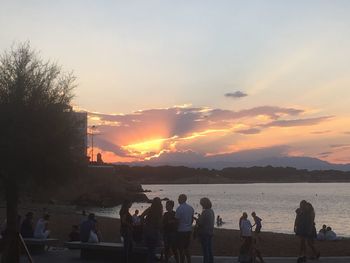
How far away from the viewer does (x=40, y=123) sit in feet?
52.9

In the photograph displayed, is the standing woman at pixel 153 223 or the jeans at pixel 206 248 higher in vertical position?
the standing woman at pixel 153 223

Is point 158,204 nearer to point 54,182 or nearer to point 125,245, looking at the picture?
point 125,245

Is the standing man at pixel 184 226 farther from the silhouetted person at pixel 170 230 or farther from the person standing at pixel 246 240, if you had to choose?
the person standing at pixel 246 240

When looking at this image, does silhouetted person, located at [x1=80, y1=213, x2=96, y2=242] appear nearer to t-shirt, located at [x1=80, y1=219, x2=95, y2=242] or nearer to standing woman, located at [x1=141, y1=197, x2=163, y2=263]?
t-shirt, located at [x1=80, y1=219, x2=95, y2=242]

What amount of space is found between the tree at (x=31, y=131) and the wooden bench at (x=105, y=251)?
2.01 meters

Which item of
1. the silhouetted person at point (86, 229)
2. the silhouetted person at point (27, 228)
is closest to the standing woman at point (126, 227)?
the silhouetted person at point (86, 229)

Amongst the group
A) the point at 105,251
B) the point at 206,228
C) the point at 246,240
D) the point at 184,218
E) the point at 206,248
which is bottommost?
the point at 105,251

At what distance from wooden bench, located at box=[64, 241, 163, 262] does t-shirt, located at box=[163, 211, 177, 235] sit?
1499 millimetres

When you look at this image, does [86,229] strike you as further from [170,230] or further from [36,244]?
[170,230]

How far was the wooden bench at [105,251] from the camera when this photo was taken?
1538 cm

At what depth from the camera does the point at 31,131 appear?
1580 cm

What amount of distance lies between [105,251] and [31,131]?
3.87 meters

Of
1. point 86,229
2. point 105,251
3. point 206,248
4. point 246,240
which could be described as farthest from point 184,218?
point 86,229

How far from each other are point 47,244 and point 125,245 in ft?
13.3
